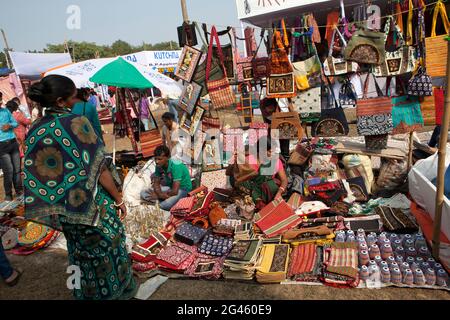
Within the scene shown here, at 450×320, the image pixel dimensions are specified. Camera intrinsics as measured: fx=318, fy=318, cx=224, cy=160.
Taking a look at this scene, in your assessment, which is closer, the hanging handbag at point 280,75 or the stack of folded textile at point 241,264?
the stack of folded textile at point 241,264

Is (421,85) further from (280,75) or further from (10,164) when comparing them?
(10,164)

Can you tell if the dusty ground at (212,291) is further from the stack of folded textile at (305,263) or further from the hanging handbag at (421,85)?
the hanging handbag at (421,85)

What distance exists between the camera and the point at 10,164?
5836mm

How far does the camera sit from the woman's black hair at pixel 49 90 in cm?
212

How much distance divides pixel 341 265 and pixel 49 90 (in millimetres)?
2896

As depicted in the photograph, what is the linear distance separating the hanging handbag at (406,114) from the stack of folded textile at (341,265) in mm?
2172

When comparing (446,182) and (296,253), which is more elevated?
(446,182)

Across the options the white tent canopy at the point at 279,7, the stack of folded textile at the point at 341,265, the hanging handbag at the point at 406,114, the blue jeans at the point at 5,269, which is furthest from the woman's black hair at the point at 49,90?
the white tent canopy at the point at 279,7

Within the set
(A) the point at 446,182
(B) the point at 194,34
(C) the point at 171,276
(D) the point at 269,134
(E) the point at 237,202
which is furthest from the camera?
(D) the point at 269,134
